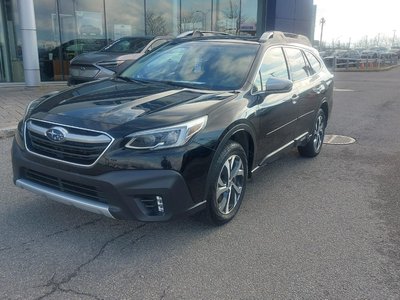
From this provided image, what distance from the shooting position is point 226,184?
3.73 m

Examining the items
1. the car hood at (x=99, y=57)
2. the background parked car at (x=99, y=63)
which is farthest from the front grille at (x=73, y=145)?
the car hood at (x=99, y=57)

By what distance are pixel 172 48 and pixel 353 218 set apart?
9.30ft

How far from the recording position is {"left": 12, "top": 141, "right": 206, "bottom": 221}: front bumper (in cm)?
301

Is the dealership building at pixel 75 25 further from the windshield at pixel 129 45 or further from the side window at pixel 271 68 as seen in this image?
the side window at pixel 271 68

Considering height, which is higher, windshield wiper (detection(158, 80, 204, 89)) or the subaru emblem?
windshield wiper (detection(158, 80, 204, 89))

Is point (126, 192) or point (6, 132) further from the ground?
point (126, 192)

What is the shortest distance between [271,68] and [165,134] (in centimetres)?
199

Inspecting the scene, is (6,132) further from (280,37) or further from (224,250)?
(224,250)

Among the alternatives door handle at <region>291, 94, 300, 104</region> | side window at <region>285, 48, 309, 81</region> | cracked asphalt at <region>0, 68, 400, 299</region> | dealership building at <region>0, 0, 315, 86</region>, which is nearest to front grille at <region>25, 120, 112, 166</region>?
cracked asphalt at <region>0, 68, 400, 299</region>

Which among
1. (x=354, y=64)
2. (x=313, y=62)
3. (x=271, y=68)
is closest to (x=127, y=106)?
(x=271, y=68)

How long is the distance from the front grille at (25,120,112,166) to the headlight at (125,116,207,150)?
203 mm

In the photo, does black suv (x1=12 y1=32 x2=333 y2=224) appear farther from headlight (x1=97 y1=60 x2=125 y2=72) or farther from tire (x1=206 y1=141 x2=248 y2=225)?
headlight (x1=97 y1=60 x2=125 y2=72)

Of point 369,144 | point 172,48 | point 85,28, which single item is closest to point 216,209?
point 172,48

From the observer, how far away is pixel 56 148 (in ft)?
10.6
